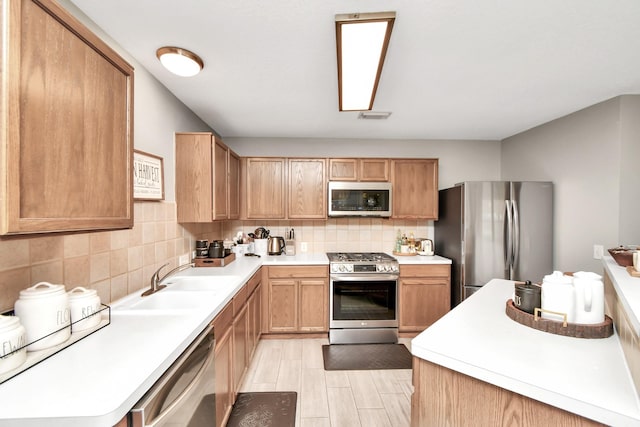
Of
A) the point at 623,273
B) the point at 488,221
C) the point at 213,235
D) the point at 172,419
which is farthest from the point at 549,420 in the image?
the point at 213,235

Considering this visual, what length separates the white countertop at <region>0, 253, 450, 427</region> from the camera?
697mm

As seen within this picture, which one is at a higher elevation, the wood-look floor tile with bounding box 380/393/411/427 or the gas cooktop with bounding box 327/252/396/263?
the gas cooktop with bounding box 327/252/396/263

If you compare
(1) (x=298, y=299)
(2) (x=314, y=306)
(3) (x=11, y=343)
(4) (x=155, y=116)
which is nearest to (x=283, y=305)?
(1) (x=298, y=299)

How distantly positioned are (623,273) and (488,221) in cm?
151

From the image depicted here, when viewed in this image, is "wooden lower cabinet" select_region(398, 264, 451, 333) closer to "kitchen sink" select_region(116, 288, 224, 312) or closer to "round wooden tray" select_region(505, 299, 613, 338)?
"round wooden tray" select_region(505, 299, 613, 338)

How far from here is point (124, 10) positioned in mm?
1299

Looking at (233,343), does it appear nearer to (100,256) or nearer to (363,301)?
(100,256)

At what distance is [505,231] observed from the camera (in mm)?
2740

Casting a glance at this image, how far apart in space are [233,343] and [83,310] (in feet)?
3.10

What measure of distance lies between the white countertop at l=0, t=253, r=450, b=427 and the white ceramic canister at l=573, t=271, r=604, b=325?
1.62m

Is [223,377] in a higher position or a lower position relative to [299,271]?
lower

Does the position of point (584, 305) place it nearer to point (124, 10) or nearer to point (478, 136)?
point (124, 10)

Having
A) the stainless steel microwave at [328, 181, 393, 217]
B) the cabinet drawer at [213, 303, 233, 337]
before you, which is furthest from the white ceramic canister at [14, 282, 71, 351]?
the stainless steel microwave at [328, 181, 393, 217]

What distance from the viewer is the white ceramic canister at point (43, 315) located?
92cm
